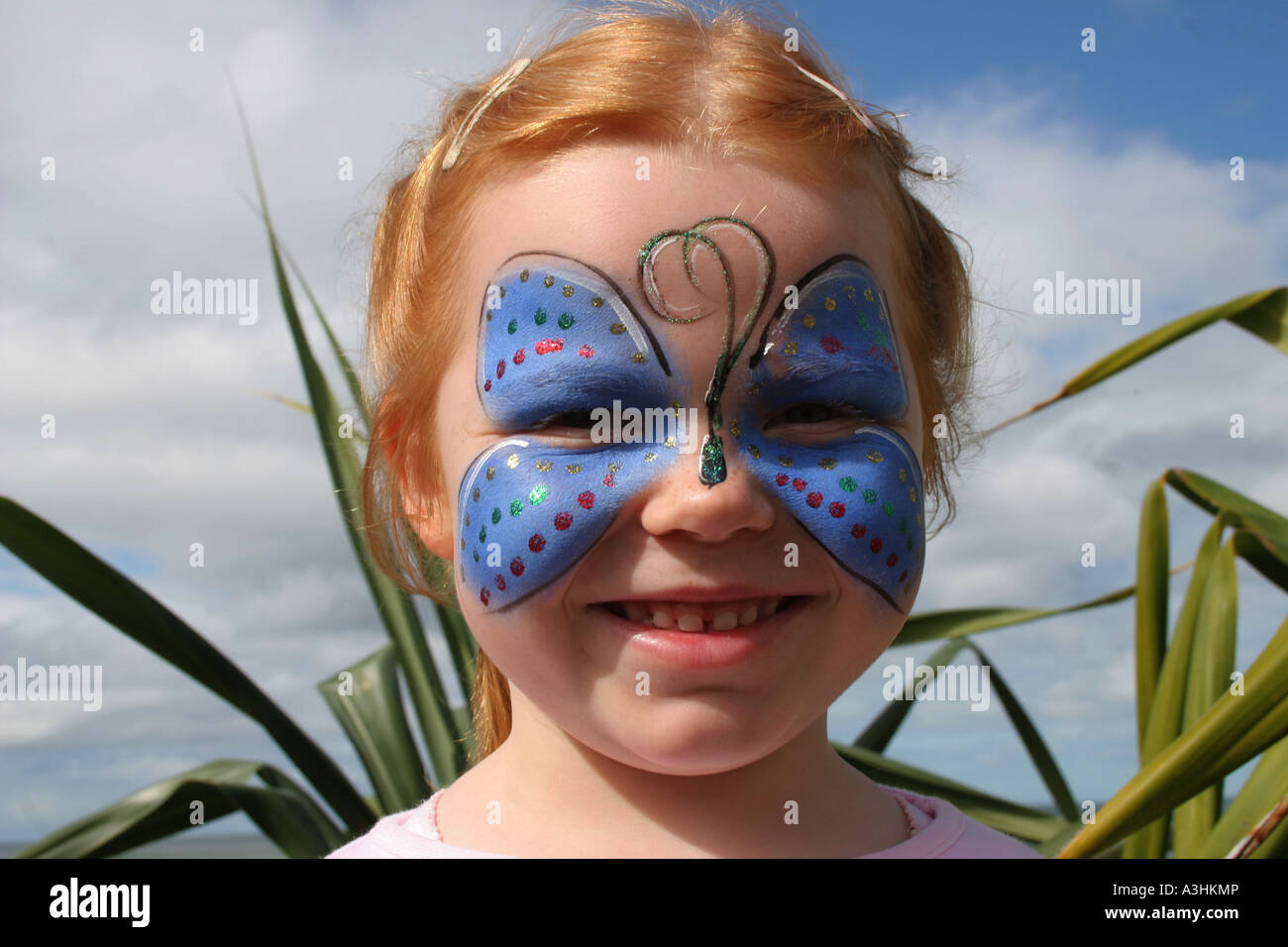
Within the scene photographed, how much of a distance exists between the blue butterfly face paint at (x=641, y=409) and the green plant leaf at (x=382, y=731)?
122 cm

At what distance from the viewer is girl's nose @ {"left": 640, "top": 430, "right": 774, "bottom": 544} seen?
1.00 meters

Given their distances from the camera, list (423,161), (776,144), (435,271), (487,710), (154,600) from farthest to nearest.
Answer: (154,600) → (487,710) → (423,161) → (435,271) → (776,144)

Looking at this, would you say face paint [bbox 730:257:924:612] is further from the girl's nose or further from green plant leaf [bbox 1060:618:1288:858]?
green plant leaf [bbox 1060:618:1288:858]

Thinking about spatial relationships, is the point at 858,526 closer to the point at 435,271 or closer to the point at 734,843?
the point at 734,843

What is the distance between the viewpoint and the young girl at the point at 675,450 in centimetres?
104

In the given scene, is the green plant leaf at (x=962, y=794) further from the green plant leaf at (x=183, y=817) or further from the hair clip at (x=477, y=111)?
the hair clip at (x=477, y=111)

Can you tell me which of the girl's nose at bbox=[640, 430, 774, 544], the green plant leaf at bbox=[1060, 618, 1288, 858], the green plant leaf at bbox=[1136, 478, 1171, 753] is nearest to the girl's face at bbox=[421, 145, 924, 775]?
the girl's nose at bbox=[640, 430, 774, 544]

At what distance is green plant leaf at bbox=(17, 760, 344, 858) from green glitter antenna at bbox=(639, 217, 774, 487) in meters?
1.42

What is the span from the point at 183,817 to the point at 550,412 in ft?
4.93

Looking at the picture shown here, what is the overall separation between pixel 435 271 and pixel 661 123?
0.35 meters

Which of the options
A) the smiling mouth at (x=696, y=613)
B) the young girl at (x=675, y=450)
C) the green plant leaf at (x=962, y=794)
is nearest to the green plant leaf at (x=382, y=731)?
the green plant leaf at (x=962, y=794)

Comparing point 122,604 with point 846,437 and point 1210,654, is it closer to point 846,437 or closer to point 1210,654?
point 846,437
